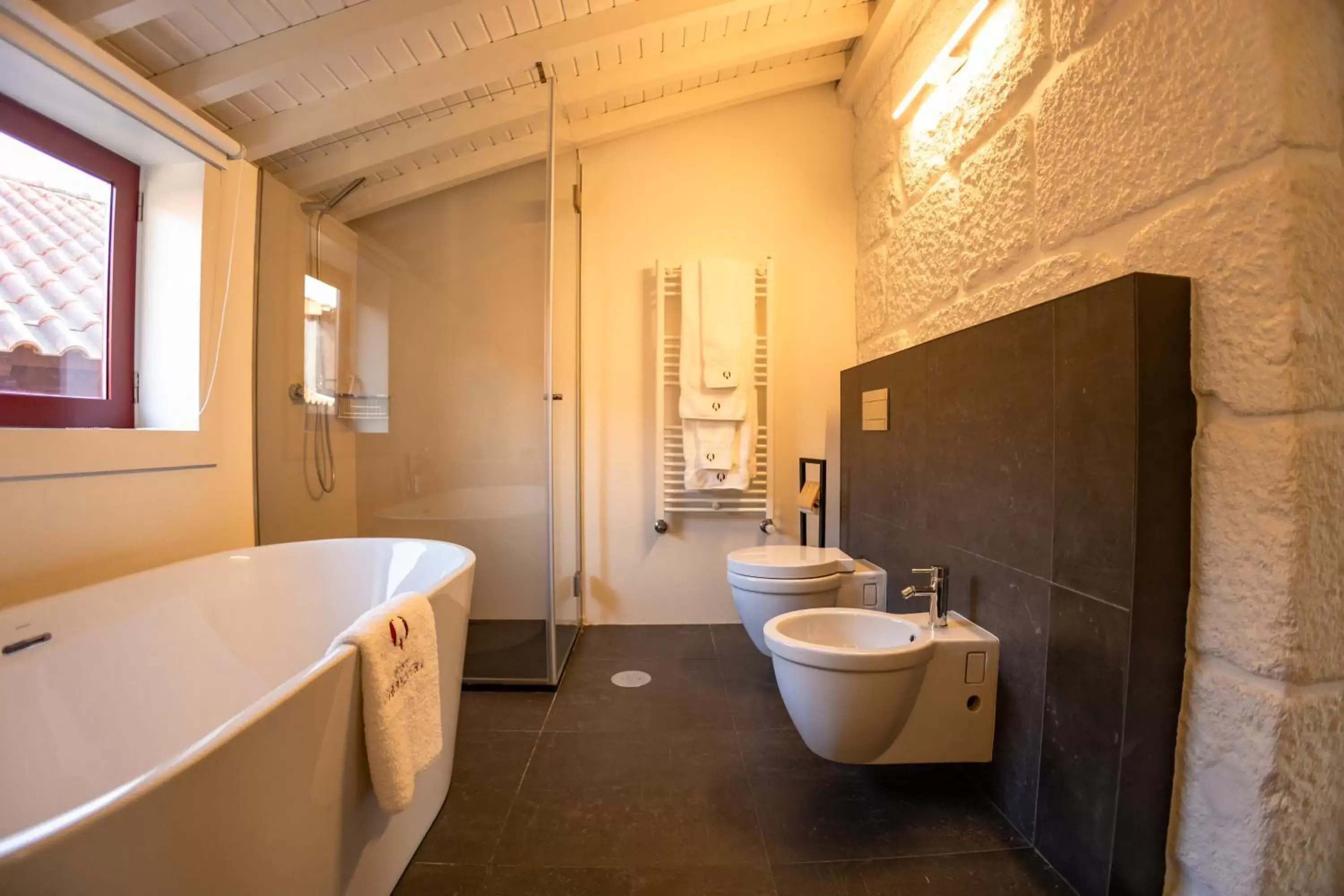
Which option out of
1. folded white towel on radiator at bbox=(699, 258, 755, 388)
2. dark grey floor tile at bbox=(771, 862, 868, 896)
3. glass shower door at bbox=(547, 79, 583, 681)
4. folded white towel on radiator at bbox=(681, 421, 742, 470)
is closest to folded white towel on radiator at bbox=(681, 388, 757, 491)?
folded white towel on radiator at bbox=(681, 421, 742, 470)

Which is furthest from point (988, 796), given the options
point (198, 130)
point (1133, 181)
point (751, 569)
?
point (198, 130)

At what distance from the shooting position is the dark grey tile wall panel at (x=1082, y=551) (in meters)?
0.92

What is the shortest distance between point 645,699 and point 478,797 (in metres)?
0.65

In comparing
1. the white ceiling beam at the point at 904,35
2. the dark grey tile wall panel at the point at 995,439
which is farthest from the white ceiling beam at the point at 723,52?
the dark grey tile wall panel at the point at 995,439

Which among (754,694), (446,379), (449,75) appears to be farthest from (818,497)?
(449,75)

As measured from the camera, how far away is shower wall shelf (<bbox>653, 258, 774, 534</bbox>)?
2445 millimetres

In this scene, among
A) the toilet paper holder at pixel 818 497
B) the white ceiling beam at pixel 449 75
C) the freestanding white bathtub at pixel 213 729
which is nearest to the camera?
the freestanding white bathtub at pixel 213 729

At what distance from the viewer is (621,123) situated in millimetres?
2359

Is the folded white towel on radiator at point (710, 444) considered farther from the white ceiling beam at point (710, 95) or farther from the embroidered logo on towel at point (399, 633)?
the embroidered logo on towel at point (399, 633)

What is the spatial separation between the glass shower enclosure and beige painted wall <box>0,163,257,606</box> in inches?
8.9

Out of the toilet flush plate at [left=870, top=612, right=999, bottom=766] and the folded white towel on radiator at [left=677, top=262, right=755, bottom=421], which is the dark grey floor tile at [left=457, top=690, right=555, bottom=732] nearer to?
the toilet flush plate at [left=870, top=612, right=999, bottom=766]

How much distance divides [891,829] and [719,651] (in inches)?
40.9

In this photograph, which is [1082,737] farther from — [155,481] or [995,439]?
[155,481]

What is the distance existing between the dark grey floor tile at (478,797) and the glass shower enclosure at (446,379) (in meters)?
0.46
